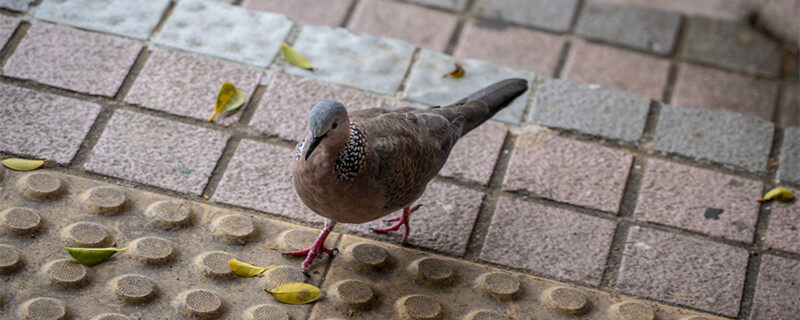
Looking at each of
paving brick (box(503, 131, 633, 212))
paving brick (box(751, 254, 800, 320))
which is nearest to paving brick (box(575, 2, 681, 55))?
paving brick (box(503, 131, 633, 212))

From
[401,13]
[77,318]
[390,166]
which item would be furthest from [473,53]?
[77,318]

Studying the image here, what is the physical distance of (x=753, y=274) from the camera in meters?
3.15

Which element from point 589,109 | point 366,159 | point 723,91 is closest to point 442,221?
point 366,159

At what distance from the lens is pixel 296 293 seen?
280cm

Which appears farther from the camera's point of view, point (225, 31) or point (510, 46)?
point (510, 46)

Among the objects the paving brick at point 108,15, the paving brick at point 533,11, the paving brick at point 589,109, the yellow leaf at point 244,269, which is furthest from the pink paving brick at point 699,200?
the paving brick at point 108,15

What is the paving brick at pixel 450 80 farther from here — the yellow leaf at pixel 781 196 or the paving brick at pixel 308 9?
the yellow leaf at pixel 781 196

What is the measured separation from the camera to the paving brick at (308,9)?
13.7 feet

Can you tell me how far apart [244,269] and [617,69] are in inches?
94.7

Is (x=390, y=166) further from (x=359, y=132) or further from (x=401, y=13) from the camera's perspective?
(x=401, y=13)

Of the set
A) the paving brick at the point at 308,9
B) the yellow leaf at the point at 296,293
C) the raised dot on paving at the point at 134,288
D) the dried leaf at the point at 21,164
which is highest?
the paving brick at the point at 308,9

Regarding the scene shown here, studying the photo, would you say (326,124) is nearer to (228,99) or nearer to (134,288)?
(134,288)

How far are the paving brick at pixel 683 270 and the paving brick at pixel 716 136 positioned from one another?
0.58 meters

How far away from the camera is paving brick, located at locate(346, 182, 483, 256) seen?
316cm
